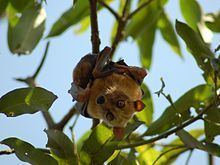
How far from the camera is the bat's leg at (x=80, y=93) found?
4.65 ft

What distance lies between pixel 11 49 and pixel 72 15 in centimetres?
39

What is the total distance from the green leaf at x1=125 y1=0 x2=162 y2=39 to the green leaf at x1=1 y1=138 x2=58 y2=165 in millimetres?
1197

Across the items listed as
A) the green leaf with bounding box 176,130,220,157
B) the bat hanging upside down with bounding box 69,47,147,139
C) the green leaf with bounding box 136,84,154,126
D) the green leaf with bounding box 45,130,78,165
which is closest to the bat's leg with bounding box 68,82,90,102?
the bat hanging upside down with bounding box 69,47,147,139

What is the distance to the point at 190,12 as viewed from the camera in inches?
88.7

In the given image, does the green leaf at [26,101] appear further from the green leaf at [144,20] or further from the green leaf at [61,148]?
the green leaf at [144,20]

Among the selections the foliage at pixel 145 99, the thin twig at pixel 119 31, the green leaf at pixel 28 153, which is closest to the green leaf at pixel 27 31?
the foliage at pixel 145 99

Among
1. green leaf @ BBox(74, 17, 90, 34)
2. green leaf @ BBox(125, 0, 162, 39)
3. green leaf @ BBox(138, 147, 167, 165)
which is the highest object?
green leaf @ BBox(74, 17, 90, 34)

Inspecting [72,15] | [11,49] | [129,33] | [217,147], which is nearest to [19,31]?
[11,49]

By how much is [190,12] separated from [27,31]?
2.25 ft

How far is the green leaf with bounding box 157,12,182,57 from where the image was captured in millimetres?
2725

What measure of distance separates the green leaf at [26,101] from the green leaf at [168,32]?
1307mm

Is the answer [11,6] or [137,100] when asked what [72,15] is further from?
[137,100]

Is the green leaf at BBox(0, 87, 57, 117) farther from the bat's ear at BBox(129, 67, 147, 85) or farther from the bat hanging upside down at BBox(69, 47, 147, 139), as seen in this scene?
the bat's ear at BBox(129, 67, 147, 85)

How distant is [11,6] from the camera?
221cm
